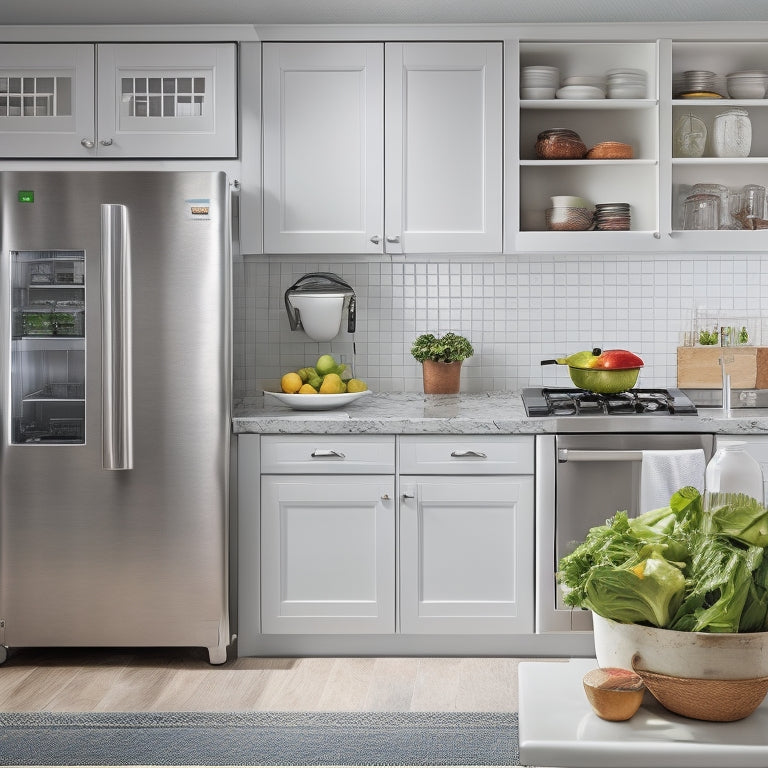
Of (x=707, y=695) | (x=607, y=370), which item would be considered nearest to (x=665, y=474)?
(x=607, y=370)

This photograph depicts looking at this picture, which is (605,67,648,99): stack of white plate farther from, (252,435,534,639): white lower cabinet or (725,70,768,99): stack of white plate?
(252,435,534,639): white lower cabinet

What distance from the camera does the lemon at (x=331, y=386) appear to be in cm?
329

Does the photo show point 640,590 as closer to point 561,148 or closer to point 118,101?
point 561,148

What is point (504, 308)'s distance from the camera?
12.2 feet

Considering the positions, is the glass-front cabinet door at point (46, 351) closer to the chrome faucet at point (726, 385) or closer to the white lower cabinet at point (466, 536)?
the white lower cabinet at point (466, 536)

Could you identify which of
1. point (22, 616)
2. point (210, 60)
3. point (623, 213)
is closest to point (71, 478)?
point (22, 616)

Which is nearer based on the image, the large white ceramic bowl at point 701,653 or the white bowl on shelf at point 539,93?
the large white ceramic bowl at point 701,653

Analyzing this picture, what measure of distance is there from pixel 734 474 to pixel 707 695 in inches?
11.1

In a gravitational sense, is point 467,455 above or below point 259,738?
above

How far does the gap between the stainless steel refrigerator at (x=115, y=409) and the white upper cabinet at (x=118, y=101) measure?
374 millimetres

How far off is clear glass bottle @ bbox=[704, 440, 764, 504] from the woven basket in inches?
9.3

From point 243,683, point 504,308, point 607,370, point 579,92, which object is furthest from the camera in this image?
point 504,308

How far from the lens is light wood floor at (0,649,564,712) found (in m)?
2.75

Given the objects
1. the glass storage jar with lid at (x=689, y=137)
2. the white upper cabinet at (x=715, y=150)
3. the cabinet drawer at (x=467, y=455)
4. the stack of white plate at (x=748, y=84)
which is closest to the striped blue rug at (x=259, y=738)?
the cabinet drawer at (x=467, y=455)
